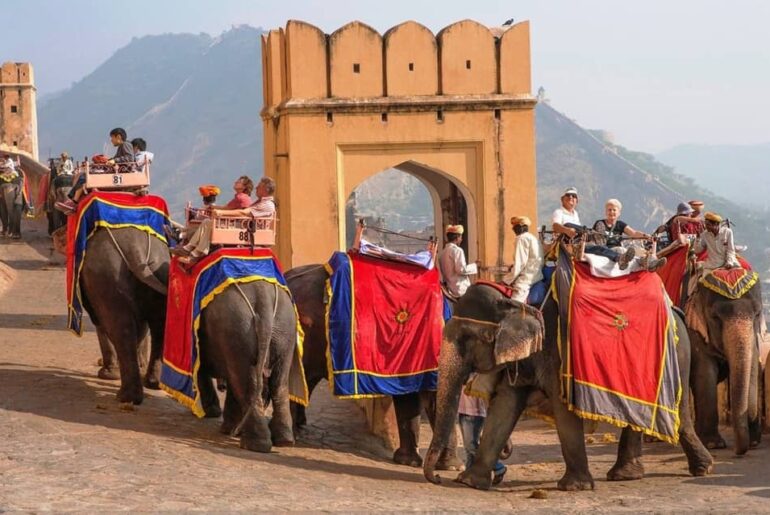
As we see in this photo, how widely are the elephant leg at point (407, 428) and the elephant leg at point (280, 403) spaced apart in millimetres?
923

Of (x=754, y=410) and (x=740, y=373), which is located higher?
(x=740, y=373)

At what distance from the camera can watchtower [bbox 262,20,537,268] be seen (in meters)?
19.2

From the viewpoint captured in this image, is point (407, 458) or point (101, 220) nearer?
point (407, 458)

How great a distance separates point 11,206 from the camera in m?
26.4

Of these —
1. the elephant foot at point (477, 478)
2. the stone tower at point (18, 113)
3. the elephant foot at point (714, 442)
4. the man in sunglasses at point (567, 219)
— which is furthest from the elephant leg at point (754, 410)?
the stone tower at point (18, 113)

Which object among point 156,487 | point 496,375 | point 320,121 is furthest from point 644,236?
point 320,121

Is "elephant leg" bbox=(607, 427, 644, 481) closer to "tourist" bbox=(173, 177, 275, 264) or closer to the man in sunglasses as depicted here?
the man in sunglasses

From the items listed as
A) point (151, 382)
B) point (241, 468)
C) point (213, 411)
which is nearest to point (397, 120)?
point (151, 382)

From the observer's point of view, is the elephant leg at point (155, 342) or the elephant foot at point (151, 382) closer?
the elephant leg at point (155, 342)

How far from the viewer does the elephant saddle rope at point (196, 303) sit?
10812 millimetres

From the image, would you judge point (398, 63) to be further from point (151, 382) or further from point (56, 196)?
point (56, 196)

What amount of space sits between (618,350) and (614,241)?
4.01 feet

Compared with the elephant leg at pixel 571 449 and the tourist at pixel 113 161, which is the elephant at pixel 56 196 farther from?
the elephant leg at pixel 571 449

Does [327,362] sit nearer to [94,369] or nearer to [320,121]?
[94,369]
